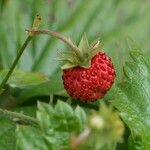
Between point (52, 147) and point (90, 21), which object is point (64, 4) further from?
point (52, 147)

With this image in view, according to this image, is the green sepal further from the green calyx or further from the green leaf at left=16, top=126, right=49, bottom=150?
the green leaf at left=16, top=126, right=49, bottom=150

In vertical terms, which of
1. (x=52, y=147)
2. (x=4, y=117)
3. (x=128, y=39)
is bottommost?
(x=4, y=117)

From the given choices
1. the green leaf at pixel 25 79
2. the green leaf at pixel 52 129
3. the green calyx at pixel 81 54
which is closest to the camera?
the green leaf at pixel 52 129

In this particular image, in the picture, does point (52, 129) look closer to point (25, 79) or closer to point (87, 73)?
point (87, 73)

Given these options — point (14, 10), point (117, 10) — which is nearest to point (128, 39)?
point (117, 10)

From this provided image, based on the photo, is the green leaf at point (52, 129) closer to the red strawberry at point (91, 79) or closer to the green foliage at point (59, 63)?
the green foliage at point (59, 63)

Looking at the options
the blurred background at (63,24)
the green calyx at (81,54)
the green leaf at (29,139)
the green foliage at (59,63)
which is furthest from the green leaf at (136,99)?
the blurred background at (63,24)

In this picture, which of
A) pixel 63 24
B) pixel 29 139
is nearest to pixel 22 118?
pixel 29 139
